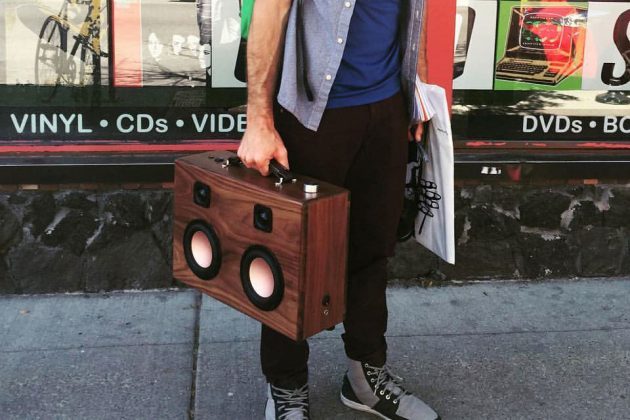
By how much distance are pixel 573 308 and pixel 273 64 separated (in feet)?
7.29

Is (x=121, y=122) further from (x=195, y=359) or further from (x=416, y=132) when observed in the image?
(x=416, y=132)

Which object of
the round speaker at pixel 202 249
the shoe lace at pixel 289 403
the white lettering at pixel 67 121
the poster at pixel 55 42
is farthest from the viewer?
the white lettering at pixel 67 121

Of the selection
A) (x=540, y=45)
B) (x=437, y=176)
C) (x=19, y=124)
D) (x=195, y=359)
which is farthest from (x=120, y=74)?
(x=540, y=45)

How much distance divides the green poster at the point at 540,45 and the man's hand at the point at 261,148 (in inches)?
81.5

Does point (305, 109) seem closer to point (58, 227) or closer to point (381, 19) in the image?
point (381, 19)

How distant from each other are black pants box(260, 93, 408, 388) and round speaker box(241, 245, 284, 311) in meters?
0.30

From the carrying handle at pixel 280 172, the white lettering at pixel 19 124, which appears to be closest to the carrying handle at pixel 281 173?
the carrying handle at pixel 280 172

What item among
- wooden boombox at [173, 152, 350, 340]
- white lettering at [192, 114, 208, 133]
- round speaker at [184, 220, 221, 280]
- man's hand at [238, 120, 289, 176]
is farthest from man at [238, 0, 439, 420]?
white lettering at [192, 114, 208, 133]

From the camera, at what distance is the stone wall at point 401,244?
403cm

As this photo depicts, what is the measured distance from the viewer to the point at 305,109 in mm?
2545

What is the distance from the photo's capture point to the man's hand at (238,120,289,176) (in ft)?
8.04

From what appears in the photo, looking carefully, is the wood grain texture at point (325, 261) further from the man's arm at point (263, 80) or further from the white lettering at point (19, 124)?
the white lettering at point (19, 124)

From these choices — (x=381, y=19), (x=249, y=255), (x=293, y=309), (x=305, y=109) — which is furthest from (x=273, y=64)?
(x=293, y=309)

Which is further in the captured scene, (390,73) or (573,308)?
(573,308)
